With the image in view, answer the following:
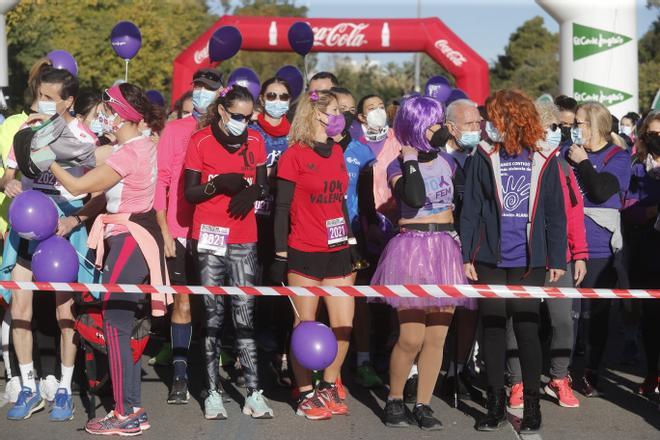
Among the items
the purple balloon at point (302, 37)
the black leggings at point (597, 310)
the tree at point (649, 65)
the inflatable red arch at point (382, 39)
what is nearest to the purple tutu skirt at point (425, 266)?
the black leggings at point (597, 310)

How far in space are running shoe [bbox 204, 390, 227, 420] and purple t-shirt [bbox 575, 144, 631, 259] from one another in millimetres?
2733

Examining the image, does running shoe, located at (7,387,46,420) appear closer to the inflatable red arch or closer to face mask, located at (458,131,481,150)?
face mask, located at (458,131,481,150)

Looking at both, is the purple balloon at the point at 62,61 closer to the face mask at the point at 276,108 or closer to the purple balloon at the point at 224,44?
the face mask at the point at 276,108

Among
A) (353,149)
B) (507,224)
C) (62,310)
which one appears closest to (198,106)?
(353,149)

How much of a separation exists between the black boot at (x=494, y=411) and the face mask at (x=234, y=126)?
2.17m

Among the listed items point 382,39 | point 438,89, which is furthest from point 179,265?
point 382,39

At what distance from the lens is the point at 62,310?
22.9 ft

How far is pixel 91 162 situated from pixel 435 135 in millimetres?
2050

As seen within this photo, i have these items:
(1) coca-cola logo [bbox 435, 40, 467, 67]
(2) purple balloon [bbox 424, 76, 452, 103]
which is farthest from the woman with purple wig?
(1) coca-cola logo [bbox 435, 40, 467, 67]

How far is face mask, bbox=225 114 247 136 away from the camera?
6.75m

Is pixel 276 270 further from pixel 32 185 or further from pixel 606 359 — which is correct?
pixel 606 359

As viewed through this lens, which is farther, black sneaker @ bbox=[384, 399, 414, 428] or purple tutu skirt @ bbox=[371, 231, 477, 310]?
black sneaker @ bbox=[384, 399, 414, 428]

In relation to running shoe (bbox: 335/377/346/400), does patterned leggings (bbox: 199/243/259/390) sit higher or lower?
higher

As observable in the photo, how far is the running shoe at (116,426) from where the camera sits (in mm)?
6391
